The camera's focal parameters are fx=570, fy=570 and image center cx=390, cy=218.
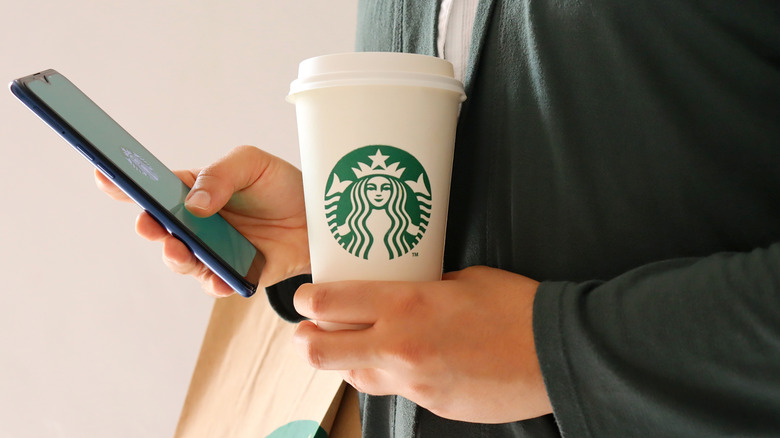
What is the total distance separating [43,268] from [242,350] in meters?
0.70

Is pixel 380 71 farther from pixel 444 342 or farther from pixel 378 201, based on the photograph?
pixel 444 342

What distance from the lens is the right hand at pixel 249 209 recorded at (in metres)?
0.61

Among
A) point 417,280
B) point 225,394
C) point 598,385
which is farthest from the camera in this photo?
point 225,394

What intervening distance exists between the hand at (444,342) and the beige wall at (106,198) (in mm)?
1014

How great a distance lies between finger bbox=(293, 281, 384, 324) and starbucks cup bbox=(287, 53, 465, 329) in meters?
0.04

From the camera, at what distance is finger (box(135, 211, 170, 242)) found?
606 mm

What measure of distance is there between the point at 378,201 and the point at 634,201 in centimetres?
24

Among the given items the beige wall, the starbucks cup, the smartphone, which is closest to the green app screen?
the smartphone

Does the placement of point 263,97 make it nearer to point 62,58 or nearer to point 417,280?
point 62,58

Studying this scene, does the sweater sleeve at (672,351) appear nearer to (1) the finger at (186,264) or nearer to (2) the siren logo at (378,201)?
(2) the siren logo at (378,201)

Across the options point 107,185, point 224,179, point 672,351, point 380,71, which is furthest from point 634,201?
point 107,185

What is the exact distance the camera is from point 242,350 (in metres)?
1.08

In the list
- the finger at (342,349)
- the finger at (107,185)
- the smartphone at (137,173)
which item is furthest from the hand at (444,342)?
the finger at (107,185)

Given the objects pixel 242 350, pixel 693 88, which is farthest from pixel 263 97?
pixel 693 88
